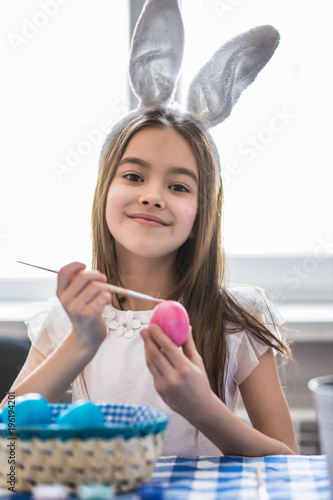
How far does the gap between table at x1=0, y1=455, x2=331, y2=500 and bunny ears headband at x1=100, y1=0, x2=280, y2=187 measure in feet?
2.25

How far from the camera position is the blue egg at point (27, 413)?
2.28 feet

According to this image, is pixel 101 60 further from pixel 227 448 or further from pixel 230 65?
pixel 227 448

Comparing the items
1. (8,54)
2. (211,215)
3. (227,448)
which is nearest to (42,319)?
(211,215)

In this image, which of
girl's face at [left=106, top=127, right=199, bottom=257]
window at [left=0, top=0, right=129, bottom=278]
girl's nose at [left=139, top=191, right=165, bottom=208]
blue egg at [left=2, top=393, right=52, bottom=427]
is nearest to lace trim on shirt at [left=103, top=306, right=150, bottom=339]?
girl's face at [left=106, top=127, right=199, bottom=257]

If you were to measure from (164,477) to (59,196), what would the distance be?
142 cm

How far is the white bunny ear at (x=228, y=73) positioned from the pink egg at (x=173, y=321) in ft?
1.81

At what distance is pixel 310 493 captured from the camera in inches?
27.1

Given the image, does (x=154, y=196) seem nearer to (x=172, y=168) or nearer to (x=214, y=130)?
(x=172, y=168)

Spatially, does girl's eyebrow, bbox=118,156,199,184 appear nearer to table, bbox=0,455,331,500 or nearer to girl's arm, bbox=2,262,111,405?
girl's arm, bbox=2,262,111,405

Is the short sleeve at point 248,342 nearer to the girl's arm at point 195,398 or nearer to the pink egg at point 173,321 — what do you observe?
the girl's arm at point 195,398

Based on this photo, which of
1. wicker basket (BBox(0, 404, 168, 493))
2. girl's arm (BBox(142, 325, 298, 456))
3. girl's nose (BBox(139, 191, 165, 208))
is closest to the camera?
wicker basket (BBox(0, 404, 168, 493))

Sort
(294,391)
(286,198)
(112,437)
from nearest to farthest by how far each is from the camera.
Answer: (112,437) → (294,391) → (286,198)

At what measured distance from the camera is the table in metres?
0.68

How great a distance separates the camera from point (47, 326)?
1311 mm
